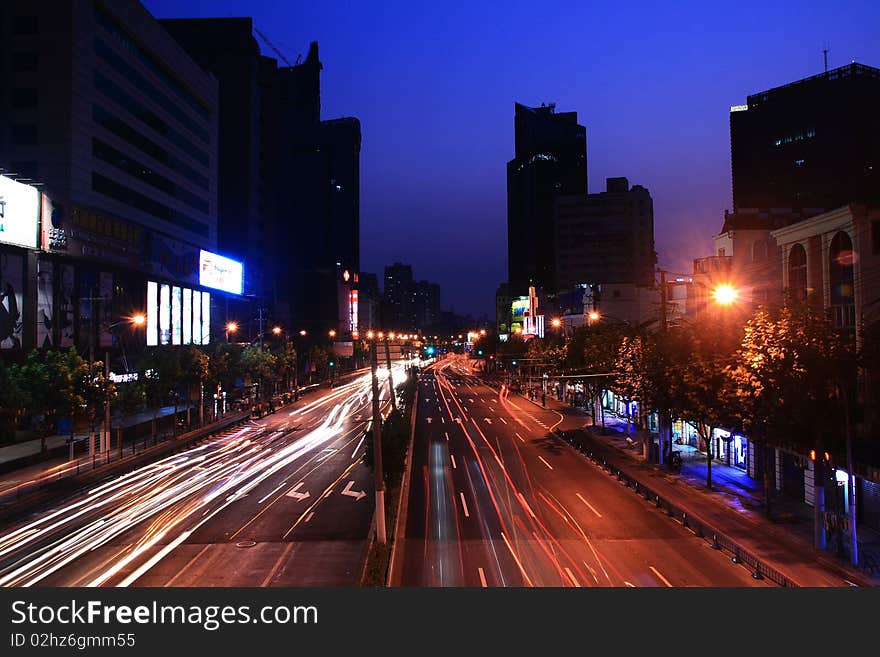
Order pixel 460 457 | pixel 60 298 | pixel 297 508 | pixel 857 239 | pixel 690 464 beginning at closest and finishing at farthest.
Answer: pixel 857 239, pixel 297 508, pixel 690 464, pixel 460 457, pixel 60 298

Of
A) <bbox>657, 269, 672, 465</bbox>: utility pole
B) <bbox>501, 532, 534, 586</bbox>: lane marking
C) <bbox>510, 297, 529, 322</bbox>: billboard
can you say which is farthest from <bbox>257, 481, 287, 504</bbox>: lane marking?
<bbox>510, 297, 529, 322</bbox>: billboard

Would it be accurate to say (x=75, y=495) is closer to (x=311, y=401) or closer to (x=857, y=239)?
(x=857, y=239)

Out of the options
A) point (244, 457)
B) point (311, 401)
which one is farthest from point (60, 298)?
point (311, 401)

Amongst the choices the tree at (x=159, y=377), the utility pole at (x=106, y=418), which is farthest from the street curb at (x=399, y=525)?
the tree at (x=159, y=377)

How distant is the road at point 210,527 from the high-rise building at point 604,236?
164341mm

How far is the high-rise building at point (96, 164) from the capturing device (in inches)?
2079

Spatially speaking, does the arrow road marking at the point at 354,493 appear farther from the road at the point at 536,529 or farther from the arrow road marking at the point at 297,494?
the road at the point at 536,529

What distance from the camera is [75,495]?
31.5 metres

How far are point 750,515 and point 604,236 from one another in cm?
17892

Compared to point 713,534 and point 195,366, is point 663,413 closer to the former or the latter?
point 713,534

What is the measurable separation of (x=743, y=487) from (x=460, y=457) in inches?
698

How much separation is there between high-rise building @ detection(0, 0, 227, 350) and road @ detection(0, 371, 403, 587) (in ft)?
58.7

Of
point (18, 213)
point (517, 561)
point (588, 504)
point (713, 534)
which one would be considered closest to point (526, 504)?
point (588, 504)

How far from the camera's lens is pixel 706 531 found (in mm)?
24078
